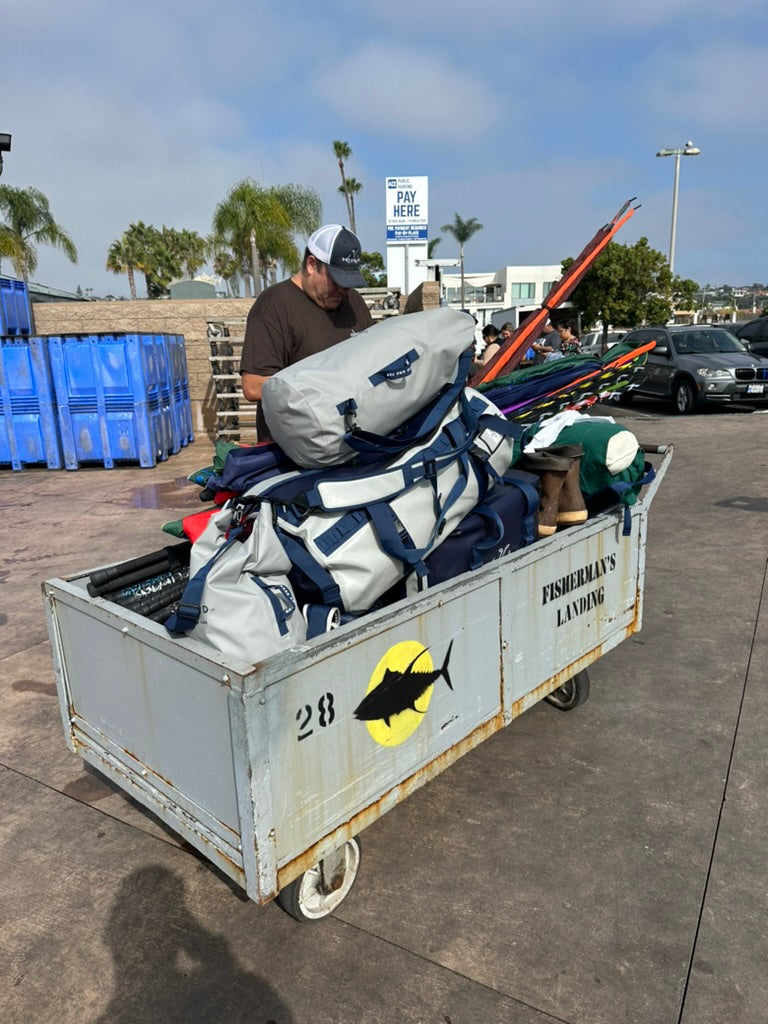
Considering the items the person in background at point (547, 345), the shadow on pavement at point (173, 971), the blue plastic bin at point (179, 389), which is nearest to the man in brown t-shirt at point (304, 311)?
the shadow on pavement at point (173, 971)

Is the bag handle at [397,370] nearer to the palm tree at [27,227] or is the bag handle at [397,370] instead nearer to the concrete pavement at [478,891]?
the concrete pavement at [478,891]

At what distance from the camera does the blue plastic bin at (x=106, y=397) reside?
9633mm

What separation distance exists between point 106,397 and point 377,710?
29.4 ft

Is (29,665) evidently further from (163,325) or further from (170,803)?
(163,325)

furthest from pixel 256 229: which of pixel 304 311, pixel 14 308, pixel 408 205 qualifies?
pixel 304 311

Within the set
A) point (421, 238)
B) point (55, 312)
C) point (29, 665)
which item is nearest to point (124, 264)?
point (421, 238)

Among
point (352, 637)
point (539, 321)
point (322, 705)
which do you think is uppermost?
point (539, 321)

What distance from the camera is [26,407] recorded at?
1002 cm

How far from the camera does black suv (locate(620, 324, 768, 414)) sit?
13172 millimetres

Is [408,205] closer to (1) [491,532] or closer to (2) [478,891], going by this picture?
A: (1) [491,532]

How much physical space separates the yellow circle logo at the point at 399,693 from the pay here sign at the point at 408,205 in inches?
1107

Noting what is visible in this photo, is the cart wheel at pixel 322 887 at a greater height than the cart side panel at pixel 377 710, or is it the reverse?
the cart side panel at pixel 377 710

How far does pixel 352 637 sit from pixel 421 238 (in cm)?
2838

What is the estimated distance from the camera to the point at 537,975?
2.08 metres
